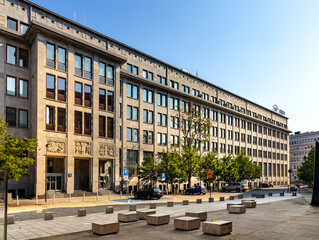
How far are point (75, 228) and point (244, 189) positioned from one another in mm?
44667

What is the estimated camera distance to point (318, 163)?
2472cm

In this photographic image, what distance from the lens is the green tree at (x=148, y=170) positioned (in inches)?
1874

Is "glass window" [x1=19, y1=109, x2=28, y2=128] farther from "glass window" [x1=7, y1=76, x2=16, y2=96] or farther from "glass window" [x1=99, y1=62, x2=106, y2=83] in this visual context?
"glass window" [x1=99, y1=62, x2=106, y2=83]

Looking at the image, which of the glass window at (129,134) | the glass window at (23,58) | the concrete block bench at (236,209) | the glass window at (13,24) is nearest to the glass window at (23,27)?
the glass window at (13,24)

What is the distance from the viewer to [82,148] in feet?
131

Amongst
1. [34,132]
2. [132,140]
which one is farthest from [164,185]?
[34,132]

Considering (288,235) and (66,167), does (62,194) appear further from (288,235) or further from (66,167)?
(288,235)

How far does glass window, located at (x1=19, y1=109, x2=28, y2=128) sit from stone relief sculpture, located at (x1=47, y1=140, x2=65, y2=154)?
397cm

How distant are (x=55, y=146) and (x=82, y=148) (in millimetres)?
3881

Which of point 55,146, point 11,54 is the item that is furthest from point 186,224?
point 11,54

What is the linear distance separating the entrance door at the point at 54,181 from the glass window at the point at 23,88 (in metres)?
9.85

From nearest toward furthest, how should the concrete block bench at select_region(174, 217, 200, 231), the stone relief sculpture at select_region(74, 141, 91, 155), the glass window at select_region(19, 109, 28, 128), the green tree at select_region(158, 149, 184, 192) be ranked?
1. the concrete block bench at select_region(174, 217, 200, 231)
2. the glass window at select_region(19, 109, 28, 128)
3. the stone relief sculpture at select_region(74, 141, 91, 155)
4. the green tree at select_region(158, 149, 184, 192)

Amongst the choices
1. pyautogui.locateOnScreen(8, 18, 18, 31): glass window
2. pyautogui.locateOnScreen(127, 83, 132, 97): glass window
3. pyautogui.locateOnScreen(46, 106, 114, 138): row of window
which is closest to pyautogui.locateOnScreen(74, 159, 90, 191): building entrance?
pyautogui.locateOnScreen(46, 106, 114, 138): row of window

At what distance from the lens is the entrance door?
1487 inches
